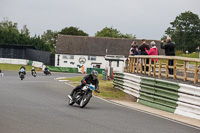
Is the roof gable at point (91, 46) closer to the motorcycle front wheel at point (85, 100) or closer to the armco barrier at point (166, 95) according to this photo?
the armco barrier at point (166, 95)

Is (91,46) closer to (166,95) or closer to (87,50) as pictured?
(87,50)

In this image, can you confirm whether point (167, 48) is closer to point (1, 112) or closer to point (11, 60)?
point (1, 112)

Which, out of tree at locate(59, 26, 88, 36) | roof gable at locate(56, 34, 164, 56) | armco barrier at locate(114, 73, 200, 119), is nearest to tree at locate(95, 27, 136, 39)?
tree at locate(59, 26, 88, 36)

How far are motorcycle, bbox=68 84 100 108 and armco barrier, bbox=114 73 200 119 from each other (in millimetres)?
3171

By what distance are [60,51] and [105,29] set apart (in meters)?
63.4

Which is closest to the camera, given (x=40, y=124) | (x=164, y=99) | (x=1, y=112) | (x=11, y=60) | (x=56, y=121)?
(x=40, y=124)

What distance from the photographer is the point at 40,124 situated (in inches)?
377

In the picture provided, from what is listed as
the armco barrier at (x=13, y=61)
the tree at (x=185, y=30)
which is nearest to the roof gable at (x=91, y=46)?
the armco barrier at (x=13, y=61)

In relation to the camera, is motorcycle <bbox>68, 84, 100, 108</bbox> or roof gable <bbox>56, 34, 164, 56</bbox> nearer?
motorcycle <bbox>68, 84, 100, 108</bbox>

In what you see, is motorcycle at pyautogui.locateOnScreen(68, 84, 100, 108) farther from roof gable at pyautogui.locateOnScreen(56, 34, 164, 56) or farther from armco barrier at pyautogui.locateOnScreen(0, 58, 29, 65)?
roof gable at pyautogui.locateOnScreen(56, 34, 164, 56)

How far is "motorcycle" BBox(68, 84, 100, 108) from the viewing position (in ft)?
47.3

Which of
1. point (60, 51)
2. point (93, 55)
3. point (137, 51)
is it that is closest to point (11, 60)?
point (60, 51)

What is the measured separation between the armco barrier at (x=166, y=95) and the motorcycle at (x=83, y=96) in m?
3.17

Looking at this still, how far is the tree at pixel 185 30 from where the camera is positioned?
346 ft
